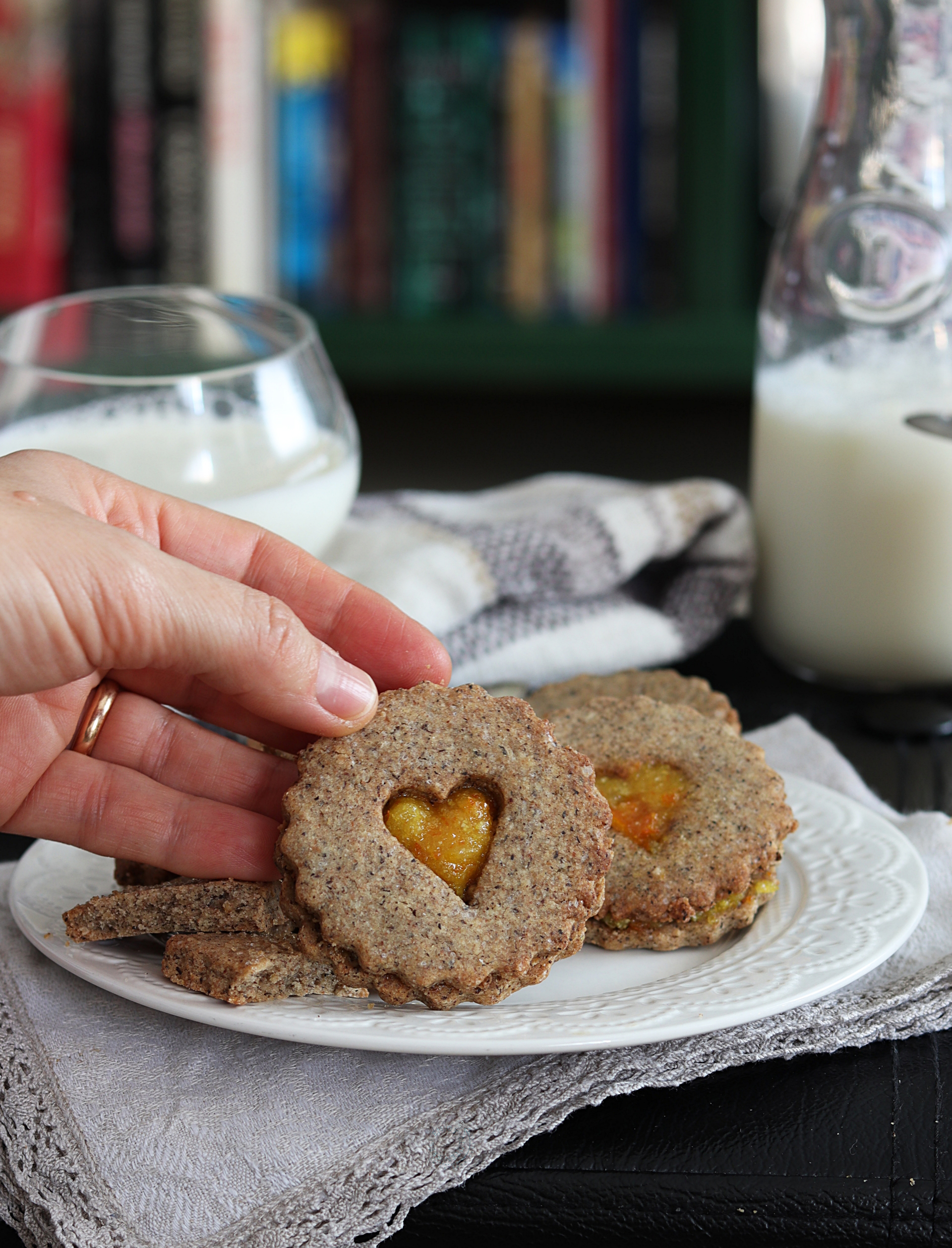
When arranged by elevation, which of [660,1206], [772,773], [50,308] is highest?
[50,308]

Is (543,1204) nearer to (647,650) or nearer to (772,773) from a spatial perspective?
(772,773)

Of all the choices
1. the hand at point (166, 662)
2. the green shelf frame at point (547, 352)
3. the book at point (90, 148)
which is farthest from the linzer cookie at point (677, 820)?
the book at point (90, 148)

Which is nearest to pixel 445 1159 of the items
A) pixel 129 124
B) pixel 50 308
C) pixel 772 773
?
pixel 772 773

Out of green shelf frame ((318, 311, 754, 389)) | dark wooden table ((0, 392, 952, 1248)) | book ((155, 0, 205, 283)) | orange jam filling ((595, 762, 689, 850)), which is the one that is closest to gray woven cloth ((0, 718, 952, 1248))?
dark wooden table ((0, 392, 952, 1248))

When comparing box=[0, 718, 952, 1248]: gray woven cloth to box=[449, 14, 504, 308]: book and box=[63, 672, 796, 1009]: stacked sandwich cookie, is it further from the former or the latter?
box=[449, 14, 504, 308]: book

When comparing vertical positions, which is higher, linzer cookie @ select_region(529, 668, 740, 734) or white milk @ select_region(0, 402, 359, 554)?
white milk @ select_region(0, 402, 359, 554)

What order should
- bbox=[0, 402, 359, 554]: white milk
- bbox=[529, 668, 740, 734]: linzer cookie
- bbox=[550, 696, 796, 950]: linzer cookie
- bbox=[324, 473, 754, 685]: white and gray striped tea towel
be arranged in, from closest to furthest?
bbox=[550, 696, 796, 950]: linzer cookie < bbox=[529, 668, 740, 734]: linzer cookie < bbox=[0, 402, 359, 554]: white milk < bbox=[324, 473, 754, 685]: white and gray striped tea towel

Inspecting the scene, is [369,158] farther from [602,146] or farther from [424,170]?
[602,146]
